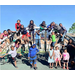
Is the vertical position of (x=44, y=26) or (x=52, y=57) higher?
(x=44, y=26)

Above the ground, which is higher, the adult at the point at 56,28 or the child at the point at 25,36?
the adult at the point at 56,28

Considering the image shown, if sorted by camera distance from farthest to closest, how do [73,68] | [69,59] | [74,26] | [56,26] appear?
[74,26], [56,26], [69,59], [73,68]

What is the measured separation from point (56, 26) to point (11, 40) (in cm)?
321

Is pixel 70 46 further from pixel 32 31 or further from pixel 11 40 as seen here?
pixel 11 40

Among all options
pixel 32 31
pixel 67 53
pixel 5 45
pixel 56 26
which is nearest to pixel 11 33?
pixel 5 45

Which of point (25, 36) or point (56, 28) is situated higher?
point (56, 28)

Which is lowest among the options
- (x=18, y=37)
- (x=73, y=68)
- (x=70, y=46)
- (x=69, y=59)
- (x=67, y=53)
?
(x=73, y=68)

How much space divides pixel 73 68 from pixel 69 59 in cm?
51

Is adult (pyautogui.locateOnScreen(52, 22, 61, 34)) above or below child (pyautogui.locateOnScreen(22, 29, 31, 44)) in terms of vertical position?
above

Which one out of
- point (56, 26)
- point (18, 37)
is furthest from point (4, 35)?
point (56, 26)

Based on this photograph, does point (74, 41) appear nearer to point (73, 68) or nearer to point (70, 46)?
point (70, 46)

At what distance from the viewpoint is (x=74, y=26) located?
1832 inches

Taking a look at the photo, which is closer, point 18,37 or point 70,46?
point 70,46

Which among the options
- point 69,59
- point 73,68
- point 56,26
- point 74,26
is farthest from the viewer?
point 74,26
